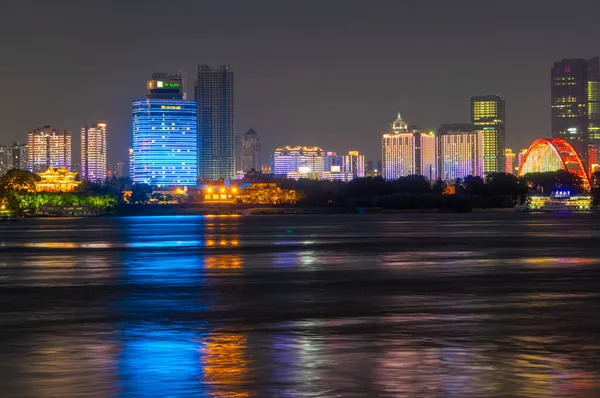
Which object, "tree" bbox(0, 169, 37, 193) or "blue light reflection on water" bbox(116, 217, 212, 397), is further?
"tree" bbox(0, 169, 37, 193)

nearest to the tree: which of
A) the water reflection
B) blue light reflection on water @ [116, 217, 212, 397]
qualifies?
blue light reflection on water @ [116, 217, 212, 397]

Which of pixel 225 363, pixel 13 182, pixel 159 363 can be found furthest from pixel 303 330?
pixel 13 182

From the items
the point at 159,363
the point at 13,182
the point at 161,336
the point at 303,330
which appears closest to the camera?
the point at 159,363

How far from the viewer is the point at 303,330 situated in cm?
2314

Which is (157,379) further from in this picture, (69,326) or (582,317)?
(582,317)

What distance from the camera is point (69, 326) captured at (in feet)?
79.8

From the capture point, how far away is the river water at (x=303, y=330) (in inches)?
646

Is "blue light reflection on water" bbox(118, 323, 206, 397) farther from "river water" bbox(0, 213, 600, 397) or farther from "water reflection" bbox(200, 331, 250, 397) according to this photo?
"water reflection" bbox(200, 331, 250, 397)

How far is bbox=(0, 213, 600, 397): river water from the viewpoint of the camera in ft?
53.8

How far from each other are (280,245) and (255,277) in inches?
1182

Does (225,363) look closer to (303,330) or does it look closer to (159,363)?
A: (159,363)

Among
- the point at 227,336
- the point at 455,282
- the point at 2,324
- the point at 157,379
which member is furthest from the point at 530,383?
the point at 455,282

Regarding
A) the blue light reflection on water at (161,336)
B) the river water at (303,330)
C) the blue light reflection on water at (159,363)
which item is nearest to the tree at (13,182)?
the river water at (303,330)

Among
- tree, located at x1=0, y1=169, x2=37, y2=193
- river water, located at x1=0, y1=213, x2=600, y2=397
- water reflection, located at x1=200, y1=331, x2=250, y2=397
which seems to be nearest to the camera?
water reflection, located at x1=200, y1=331, x2=250, y2=397
